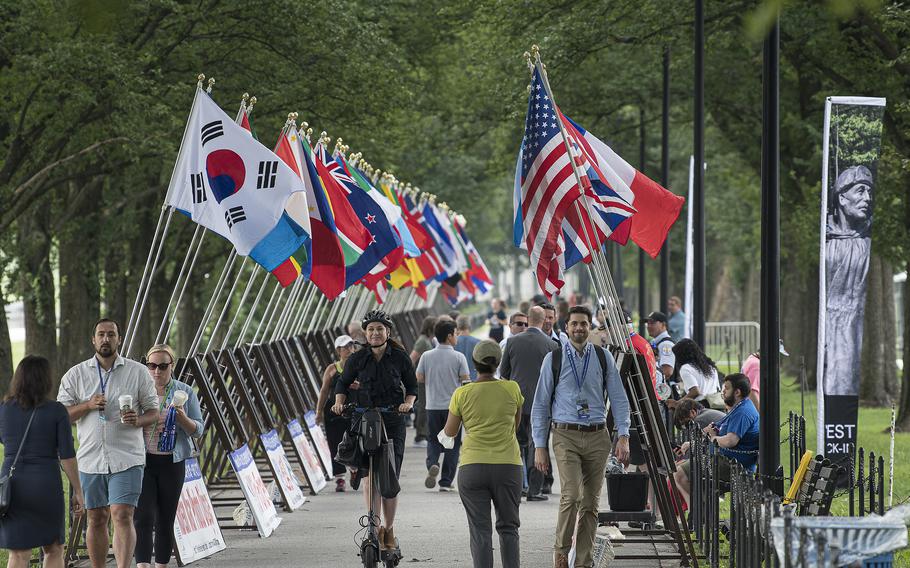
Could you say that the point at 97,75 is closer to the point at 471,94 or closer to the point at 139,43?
the point at 139,43

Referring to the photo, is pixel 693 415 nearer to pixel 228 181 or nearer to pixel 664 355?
pixel 664 355

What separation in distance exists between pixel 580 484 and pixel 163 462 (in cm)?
303

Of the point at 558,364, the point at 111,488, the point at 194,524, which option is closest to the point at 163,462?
the point at 111,488

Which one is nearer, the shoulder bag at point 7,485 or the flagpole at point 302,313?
the shoulder bag at point 7,485

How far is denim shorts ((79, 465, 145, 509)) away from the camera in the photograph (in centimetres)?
1044

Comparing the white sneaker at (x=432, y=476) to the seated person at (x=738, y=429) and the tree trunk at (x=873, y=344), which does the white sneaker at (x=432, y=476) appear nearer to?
the seated person at (x=738, y=429)

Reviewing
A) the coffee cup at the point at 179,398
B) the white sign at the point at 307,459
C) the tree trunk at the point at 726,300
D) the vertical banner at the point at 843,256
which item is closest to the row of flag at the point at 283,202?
the white sign at the point at 307,459

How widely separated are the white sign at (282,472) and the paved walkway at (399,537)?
152 mm

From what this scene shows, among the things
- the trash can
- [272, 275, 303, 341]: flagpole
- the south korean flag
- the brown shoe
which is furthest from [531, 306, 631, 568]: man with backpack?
[272, 275, 303, 341]: flagpole

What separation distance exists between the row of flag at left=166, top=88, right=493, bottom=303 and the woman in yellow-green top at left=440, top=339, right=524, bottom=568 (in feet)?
12.2

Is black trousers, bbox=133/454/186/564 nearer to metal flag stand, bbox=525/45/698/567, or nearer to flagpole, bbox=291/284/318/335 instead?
metal flag stand, bbox=525/45/698/567

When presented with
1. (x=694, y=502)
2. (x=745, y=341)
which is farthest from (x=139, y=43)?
(x=745, y=341)

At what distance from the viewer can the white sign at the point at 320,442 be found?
19.9 meters

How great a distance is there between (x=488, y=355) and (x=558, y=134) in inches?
140
